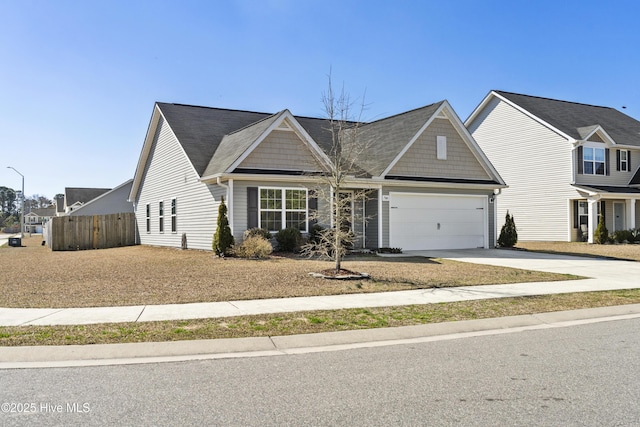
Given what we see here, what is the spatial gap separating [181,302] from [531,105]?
93.6 feet

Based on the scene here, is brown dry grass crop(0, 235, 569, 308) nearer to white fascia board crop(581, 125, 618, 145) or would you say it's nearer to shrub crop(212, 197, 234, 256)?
shrub crop(212, 197, 234, 256)

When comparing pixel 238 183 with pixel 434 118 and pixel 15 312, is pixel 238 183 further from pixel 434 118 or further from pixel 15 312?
pixel 15 312

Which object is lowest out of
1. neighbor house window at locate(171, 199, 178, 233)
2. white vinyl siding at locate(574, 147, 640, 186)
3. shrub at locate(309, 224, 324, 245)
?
shrub at locate(309, 224, 324, 245)

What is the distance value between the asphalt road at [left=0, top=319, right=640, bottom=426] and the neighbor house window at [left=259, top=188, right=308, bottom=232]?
13.0 metres

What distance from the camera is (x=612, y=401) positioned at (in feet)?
16.6

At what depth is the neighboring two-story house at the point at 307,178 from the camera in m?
19.7

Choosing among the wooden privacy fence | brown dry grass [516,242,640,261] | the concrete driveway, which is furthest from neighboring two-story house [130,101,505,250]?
the wooden privacy fence

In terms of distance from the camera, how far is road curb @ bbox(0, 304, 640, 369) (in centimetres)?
656

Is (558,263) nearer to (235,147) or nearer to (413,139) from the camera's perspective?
(413,139)

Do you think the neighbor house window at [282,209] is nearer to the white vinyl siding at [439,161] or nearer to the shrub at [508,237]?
the white vinyl siding at [439,161]

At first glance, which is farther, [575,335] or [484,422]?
[575,335]

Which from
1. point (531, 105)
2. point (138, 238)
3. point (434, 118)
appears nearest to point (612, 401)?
point (434, 118)

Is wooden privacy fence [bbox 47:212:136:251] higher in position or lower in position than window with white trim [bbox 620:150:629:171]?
Answer: lower

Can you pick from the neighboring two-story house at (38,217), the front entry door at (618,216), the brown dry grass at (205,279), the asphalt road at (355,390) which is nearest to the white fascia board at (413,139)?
the brown dry grass at (205,279)
